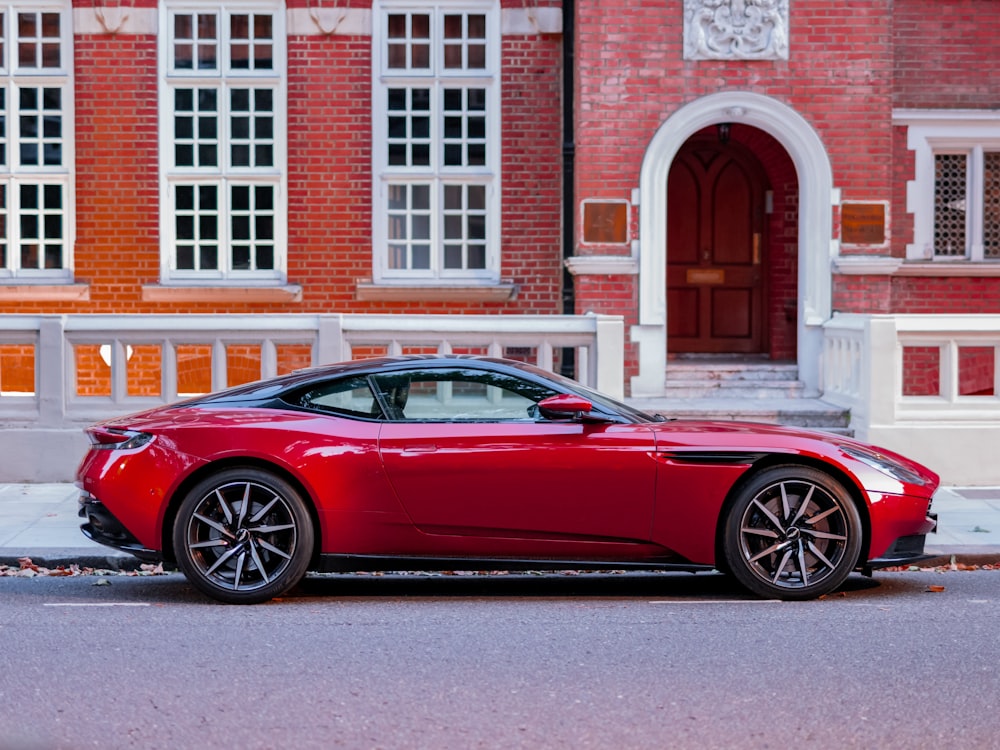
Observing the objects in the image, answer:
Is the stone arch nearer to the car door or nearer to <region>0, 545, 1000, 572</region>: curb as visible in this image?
<region>0, 545, 1000, 572</region>: curb

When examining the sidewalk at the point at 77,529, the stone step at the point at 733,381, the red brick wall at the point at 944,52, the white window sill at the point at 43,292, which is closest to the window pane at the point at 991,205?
the red brick wall at the point at 944,52

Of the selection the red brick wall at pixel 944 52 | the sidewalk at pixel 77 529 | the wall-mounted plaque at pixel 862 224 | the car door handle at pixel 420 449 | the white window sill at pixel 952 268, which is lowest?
the sidewalk at pixel 77 529

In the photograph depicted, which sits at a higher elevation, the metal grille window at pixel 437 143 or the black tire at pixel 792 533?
the metal grille window at pixel 437 143

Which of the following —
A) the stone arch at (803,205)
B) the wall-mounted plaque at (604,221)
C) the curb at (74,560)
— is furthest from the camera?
the wall-mounted plaque at (604,221)

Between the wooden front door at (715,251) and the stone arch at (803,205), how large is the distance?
1440mm

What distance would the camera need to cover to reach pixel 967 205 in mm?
15688

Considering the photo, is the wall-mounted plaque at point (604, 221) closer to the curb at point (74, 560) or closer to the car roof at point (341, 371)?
the car roof at point (341, 371)

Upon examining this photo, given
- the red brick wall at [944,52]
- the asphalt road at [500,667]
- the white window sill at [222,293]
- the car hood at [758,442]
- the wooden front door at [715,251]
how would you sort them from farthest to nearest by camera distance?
the wooden front door at [715,251] → the white window sill at [222,293] → the red brick wall at [944,52] → the car hood at [758,442] → the asphalt road at [500,667]

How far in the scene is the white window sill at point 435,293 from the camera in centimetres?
1554

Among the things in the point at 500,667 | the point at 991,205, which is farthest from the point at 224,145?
the point at 500,667

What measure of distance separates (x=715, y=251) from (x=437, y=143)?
3452mm

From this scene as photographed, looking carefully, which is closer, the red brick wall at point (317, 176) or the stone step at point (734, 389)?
the stone step at point (734, 389)

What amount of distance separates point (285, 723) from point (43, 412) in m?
7.68

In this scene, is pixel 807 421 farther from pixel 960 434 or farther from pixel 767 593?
pixel 767 593
